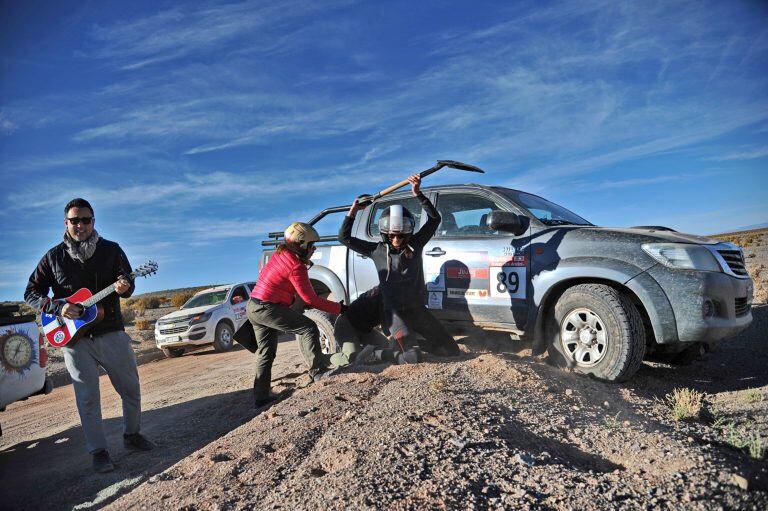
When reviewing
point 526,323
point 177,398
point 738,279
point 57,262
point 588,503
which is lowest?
point 177,398

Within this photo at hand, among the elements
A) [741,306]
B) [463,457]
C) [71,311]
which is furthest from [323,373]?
[741,306]

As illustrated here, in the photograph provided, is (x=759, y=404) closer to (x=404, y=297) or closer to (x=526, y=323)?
(x=526, y=323)

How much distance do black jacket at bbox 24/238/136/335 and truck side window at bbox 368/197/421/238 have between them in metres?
2.83

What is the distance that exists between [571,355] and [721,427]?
1.35 m

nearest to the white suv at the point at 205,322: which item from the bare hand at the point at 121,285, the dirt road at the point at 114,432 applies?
the dirt road at the point at 114,432

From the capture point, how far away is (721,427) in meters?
3.58

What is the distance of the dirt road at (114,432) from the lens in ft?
13.5

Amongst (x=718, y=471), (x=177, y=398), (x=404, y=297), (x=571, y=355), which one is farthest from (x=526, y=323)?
(x=177, y=398)

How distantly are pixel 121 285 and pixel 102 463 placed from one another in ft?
5.20

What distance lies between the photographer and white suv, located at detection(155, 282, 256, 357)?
13.0 metres

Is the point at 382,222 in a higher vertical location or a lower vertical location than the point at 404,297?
higher

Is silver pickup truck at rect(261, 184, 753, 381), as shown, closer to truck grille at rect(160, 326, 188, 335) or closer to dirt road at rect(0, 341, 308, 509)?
dirt road at rect(0, 341, 308, 509)

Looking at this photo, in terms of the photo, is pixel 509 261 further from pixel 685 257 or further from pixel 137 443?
pixel 137 443

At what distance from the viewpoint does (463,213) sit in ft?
18.7
